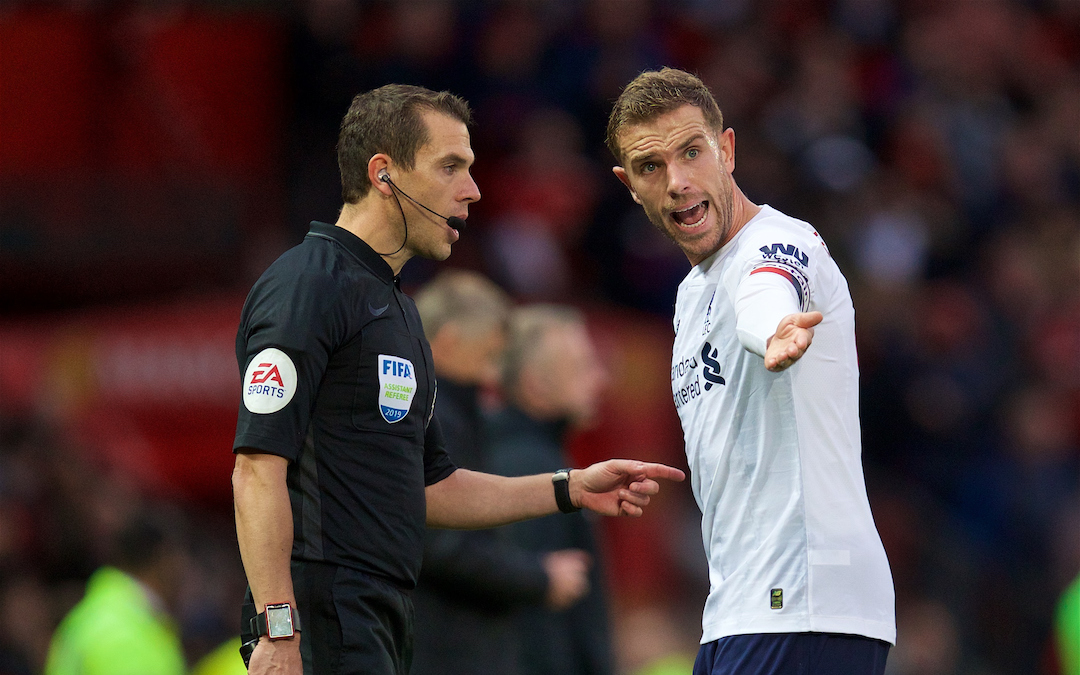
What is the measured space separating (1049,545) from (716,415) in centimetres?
882

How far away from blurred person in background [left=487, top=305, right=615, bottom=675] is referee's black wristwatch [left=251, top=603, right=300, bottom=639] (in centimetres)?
274

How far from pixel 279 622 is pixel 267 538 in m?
0.24

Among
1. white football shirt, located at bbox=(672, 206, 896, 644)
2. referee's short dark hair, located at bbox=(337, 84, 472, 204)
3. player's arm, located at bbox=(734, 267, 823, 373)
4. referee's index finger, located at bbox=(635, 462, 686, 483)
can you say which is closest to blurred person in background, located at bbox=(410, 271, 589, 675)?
referee's short dark hair, located at bbox=(337, 84, 472, 204)

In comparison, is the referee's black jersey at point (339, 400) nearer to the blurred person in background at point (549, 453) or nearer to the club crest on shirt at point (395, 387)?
the club crest on shirt at point (395, 387)

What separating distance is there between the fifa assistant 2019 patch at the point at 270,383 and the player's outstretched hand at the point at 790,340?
4.54 ft

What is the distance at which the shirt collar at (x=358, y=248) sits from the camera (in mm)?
4418

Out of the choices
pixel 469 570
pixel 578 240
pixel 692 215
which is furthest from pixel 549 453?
pixel 578 240

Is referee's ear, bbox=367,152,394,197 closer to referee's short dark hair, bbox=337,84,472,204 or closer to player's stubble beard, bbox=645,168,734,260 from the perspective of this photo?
referee's short dark hair, bbox=337,84,472,204

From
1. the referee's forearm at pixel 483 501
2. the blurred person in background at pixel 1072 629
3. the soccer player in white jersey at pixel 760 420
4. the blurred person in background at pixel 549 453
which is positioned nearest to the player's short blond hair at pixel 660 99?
the soccer player in white jersey at pixel 760 420

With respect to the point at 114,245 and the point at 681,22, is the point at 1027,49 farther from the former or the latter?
the point at 114,245

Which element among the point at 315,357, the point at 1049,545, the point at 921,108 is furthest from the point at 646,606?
the point at 315,357

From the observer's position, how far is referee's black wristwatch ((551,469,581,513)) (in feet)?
15.9

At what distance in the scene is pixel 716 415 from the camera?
435cm

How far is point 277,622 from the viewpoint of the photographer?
3904 mm
